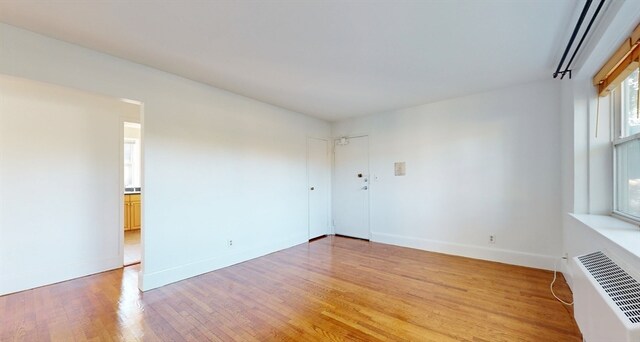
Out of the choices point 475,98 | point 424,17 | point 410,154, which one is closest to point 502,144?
point 475,98

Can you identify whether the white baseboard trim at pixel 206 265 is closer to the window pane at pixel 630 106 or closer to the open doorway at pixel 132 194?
the open doorway at pixel 132 194

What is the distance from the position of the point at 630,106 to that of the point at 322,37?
2.60 m

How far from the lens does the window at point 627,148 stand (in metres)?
1.95

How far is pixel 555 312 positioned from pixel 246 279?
9.98 feet

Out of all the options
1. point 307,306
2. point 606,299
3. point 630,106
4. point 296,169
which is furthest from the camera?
point 296,169

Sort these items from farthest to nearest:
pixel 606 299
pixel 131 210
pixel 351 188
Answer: pixel 131 210
pixel 351 188
pixel 606 299

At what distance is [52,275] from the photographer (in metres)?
2.93

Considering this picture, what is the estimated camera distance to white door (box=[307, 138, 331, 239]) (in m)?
5.00

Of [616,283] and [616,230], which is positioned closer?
[616,283]

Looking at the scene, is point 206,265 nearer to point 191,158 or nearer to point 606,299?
point 191,158

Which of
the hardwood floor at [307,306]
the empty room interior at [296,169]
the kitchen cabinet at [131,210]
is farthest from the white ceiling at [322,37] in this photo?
the kitchen cabinet at [131,210]

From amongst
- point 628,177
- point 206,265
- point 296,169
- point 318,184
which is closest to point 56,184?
point 206,265

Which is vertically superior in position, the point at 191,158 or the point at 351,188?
the point at 191,158

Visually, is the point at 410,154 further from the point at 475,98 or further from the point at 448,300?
the point at 448,300
